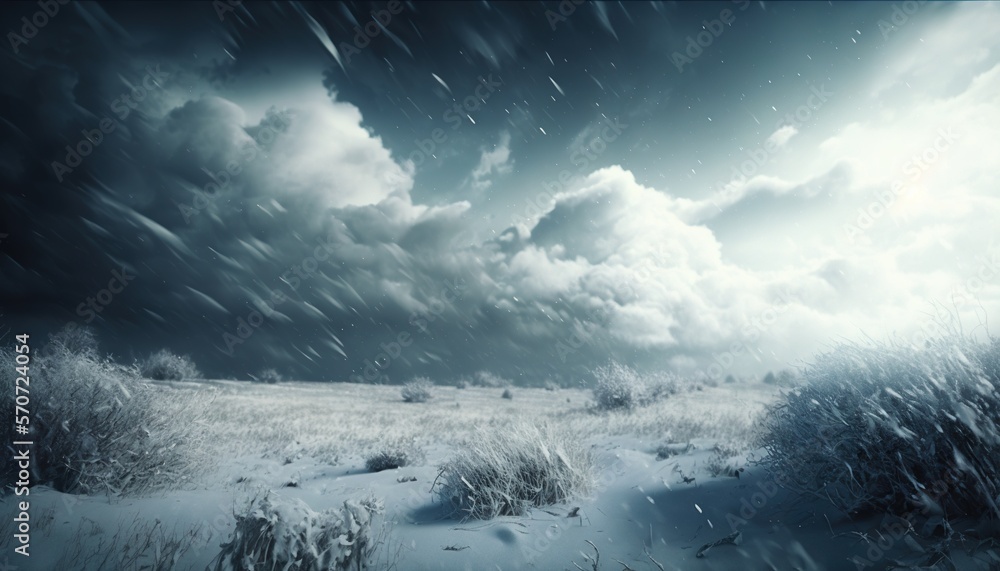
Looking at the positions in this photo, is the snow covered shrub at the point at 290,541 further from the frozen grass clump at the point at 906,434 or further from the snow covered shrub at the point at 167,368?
the snow covered shrub at the point at 167,368

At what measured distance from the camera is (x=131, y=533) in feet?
12.2

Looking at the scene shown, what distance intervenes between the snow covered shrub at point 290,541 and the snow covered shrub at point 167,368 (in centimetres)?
2746

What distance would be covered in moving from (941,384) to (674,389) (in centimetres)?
2237

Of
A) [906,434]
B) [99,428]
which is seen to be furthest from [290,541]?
[906,434]

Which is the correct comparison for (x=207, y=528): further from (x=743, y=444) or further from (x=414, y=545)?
(x=743, y=444)

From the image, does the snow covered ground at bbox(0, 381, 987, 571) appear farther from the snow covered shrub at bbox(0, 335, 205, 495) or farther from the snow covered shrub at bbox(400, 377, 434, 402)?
the snow covered shrub at bbox(400, 377, 434, 402)

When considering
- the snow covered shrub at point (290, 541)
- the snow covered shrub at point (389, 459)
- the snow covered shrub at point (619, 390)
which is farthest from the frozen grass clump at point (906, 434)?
the snow covered shrub at point (619, 390)

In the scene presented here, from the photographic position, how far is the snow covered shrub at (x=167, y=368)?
24230 mm

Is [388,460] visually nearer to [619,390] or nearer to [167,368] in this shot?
[619,390]

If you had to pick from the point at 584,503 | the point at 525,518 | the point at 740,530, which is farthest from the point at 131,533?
the point at 740,530

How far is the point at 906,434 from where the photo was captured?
3.20 m

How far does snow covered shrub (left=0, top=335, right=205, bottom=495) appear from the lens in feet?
15.5

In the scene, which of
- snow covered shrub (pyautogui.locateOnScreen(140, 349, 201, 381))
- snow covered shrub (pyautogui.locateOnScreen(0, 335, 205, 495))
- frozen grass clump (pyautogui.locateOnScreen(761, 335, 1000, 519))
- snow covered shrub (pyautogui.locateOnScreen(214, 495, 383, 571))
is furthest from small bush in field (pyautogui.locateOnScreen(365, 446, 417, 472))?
snow covered shrub (pyautogui.locateOnScreen(140, 349, 201, 381))

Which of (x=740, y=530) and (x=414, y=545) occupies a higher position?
(x=414, y=545)
